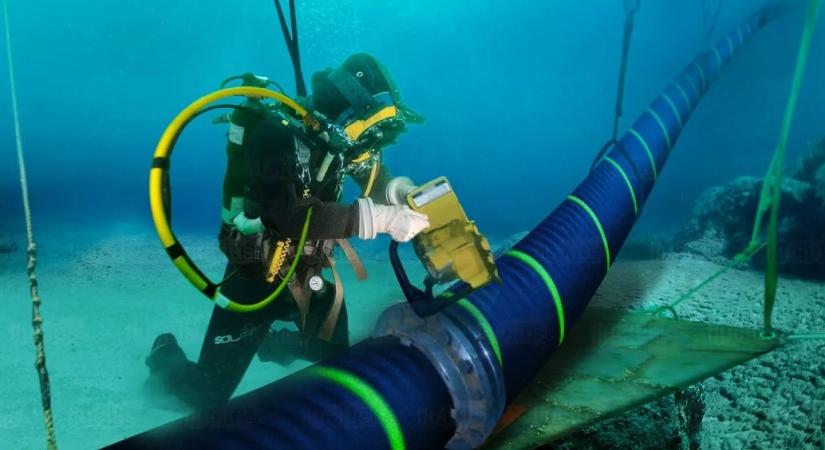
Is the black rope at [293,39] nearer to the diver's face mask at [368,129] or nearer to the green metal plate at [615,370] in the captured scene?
the diver's face mask at [368,129]

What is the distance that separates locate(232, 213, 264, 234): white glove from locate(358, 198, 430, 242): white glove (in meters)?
0.70

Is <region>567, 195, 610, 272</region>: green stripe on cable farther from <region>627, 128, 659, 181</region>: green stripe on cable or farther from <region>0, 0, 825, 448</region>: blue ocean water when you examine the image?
<region>0, 0, 825, 448</region>: blue ocean water

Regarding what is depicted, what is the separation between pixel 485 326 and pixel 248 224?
5.17ft

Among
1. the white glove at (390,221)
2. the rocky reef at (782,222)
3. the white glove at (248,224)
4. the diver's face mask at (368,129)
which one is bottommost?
the rocky reef at (782,222)

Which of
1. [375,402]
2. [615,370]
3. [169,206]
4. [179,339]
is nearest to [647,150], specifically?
[615,370]

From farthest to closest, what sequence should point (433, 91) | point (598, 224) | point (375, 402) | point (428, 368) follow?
1. point (433, 91)
2. point (598, 224)
3. point (428, 368)
4. point (375, 402)

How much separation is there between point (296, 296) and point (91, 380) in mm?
2806

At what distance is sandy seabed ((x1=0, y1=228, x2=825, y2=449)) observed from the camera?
204cm

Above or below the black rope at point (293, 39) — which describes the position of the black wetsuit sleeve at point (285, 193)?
below

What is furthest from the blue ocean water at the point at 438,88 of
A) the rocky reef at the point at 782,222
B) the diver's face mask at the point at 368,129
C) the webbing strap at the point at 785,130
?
the webbing strap at the point at 785,130

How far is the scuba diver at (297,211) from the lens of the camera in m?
2.24

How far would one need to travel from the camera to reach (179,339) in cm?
536

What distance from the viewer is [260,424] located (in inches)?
47.1

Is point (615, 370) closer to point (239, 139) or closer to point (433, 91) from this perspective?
point (239, 139)
